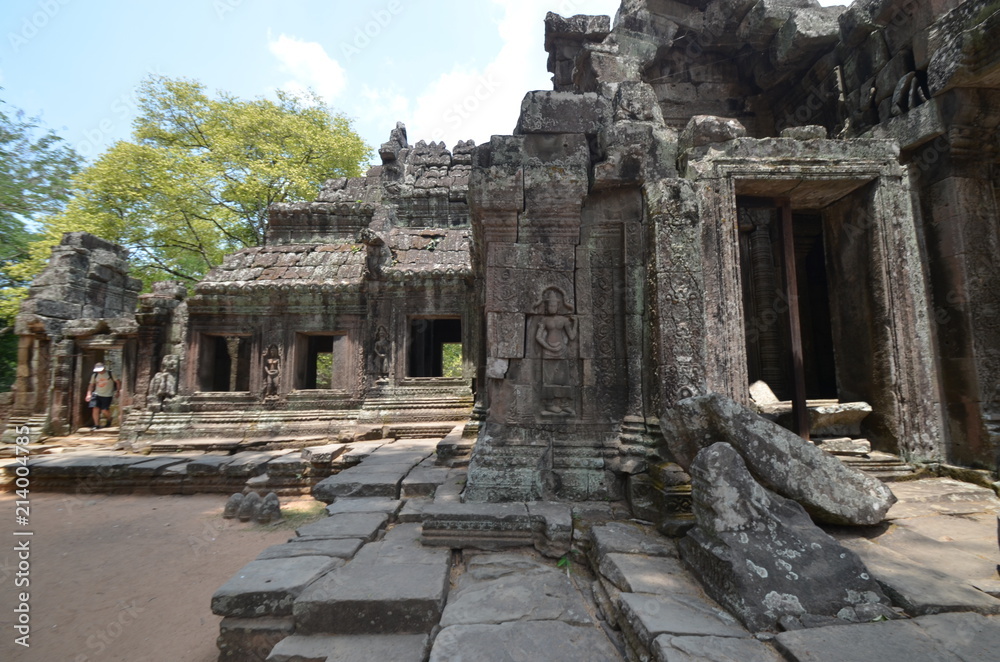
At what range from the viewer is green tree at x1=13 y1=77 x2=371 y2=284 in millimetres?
16312

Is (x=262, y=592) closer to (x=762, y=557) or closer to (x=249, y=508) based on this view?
(x=762, y=557)

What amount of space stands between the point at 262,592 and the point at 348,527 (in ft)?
3.72

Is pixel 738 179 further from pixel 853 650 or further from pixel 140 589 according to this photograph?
pixel 140 589

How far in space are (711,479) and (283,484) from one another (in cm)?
660

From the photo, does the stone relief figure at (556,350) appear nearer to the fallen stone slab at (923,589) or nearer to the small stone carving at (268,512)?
the fallen stone slab at (923,589)

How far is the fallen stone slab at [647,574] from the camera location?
7.91 ft

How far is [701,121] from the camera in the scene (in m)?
4.36

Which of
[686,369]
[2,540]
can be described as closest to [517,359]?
[686,369]

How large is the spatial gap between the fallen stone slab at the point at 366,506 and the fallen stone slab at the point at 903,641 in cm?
Answer: 317

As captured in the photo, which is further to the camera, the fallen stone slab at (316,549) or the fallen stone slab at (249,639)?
the fallen stone slab at (316,549)

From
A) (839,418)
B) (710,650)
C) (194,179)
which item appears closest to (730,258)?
(839,418)

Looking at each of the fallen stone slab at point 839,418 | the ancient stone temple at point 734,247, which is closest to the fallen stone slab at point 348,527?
the ancient stone temple at point 734,247

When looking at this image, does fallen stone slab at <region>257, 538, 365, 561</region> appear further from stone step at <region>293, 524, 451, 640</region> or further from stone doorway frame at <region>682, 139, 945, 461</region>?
stone doorway frame at <region>682, 139, 945, 461</region>

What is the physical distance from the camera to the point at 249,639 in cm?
255
